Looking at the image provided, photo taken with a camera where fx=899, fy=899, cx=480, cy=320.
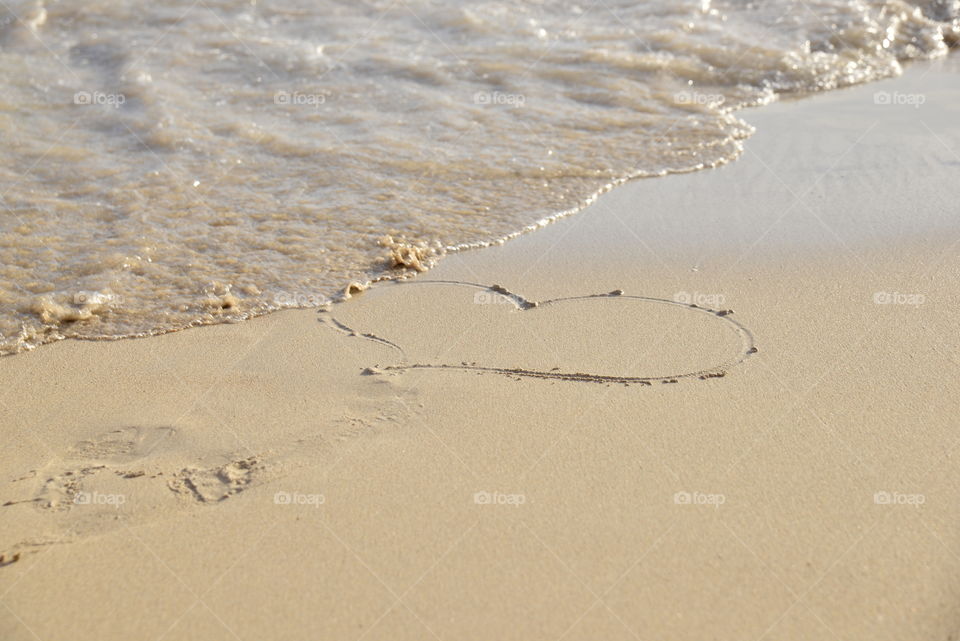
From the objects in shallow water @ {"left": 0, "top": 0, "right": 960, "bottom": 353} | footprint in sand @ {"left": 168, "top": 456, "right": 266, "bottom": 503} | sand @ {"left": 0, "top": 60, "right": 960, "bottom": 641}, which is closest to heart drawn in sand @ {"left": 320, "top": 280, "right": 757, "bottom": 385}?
sand @ {"left": 0, "top": 60, "right": 960, "bottom": 641}

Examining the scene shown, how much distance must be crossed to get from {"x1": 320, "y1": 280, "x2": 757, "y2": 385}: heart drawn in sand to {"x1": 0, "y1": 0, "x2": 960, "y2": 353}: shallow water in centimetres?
41

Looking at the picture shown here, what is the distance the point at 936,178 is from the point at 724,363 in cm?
256

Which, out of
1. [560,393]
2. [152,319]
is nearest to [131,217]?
[152,319]

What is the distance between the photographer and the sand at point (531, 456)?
2.56 metres

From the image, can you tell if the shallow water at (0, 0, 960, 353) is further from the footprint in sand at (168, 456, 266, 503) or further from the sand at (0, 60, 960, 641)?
the footprint in sand at (168, 456, 266, 503)

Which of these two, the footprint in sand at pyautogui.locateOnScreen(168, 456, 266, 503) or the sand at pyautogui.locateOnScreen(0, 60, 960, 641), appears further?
the footprint in sand at pyautogui.locateOnScreen(168, 456, 266, 503)

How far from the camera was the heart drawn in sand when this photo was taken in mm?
3637

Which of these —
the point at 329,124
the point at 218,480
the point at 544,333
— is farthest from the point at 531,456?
the point at 329,124

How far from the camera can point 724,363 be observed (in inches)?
142

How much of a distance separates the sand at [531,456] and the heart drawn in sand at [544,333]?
0.05 ft

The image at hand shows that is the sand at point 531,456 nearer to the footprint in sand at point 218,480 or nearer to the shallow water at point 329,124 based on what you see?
the footprint in sand at point 218,480

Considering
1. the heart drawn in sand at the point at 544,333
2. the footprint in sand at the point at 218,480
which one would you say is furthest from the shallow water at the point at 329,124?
the footprint in sand at the point at 218,480

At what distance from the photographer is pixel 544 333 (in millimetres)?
3906

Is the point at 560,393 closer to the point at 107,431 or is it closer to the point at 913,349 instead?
the point at 913,349
